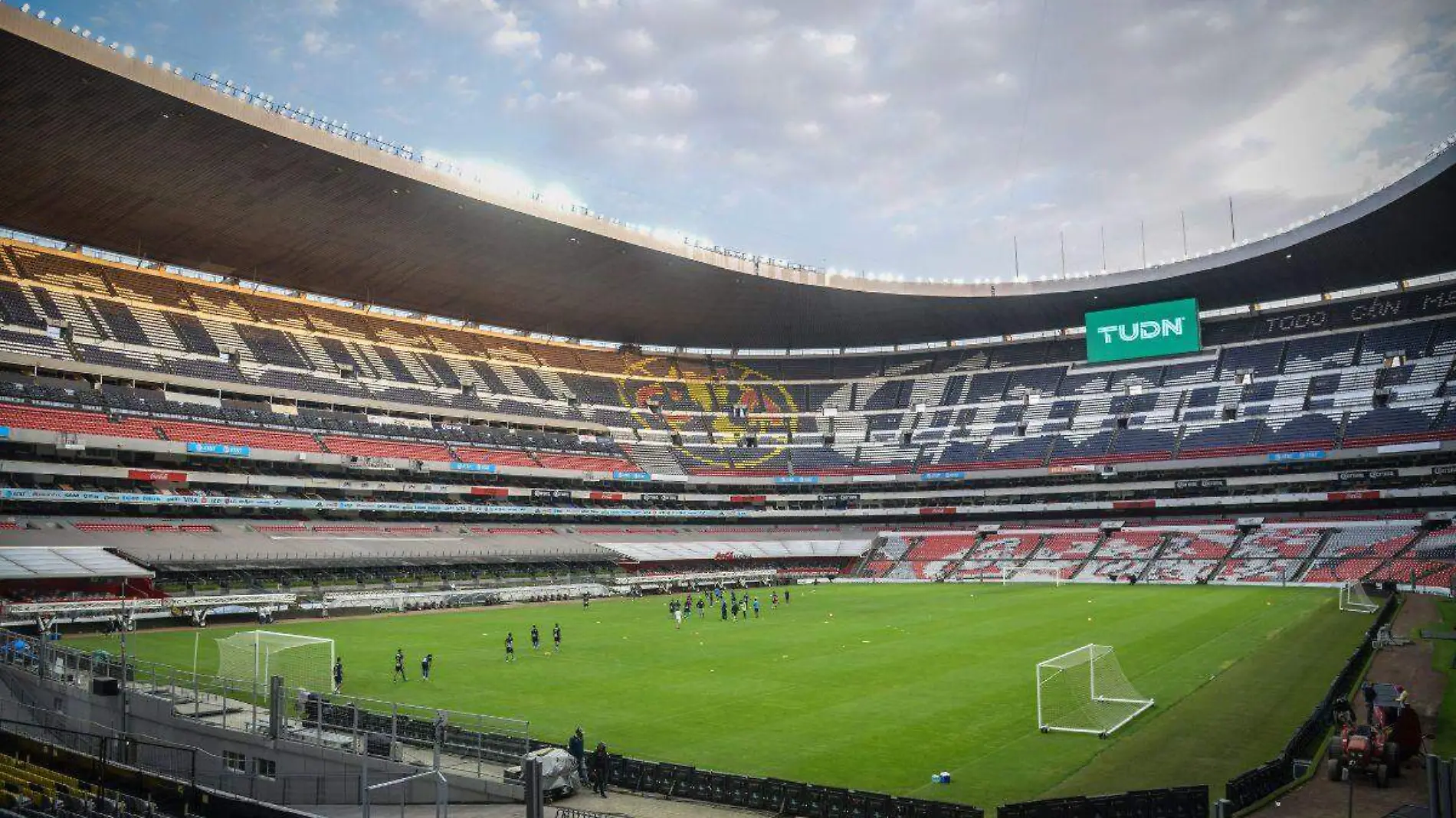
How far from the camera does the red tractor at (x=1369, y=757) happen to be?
16.0m

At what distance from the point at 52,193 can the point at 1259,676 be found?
58219mm

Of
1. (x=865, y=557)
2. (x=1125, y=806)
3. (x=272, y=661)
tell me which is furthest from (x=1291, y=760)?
(x=865, y=557)

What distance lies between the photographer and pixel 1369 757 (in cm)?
1606

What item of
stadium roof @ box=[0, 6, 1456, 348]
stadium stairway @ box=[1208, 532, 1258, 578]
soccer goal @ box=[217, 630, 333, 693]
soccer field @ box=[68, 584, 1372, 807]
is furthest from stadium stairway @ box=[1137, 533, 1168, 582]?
soccer goal @ box=[217, 630, 333, 693]

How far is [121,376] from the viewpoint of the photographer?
56594mm

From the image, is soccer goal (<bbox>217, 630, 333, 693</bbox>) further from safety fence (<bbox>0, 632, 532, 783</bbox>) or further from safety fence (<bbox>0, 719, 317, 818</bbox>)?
safety fence (<bbox>0, 719, 317, 818</bbox>)

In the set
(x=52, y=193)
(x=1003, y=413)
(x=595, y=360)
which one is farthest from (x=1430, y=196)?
(x=52, y=193)

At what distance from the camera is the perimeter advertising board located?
7388cm

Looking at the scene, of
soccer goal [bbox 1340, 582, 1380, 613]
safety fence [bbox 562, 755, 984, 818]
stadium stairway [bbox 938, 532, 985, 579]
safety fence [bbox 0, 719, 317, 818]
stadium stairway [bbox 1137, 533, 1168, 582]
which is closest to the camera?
safety fence [bbox 562, 755, 984, 818]

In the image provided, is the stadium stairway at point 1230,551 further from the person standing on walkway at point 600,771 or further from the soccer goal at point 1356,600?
the person standing on walkway at point 600,771

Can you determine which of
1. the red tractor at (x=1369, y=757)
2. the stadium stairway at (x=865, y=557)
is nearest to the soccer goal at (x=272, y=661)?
the red tractor at (x=1369, y=757)

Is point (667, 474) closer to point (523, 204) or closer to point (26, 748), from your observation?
point (523, 204)

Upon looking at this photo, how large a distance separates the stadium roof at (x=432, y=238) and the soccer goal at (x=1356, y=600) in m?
21.0

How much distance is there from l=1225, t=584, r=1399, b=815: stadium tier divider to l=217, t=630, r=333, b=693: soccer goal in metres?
19.4
